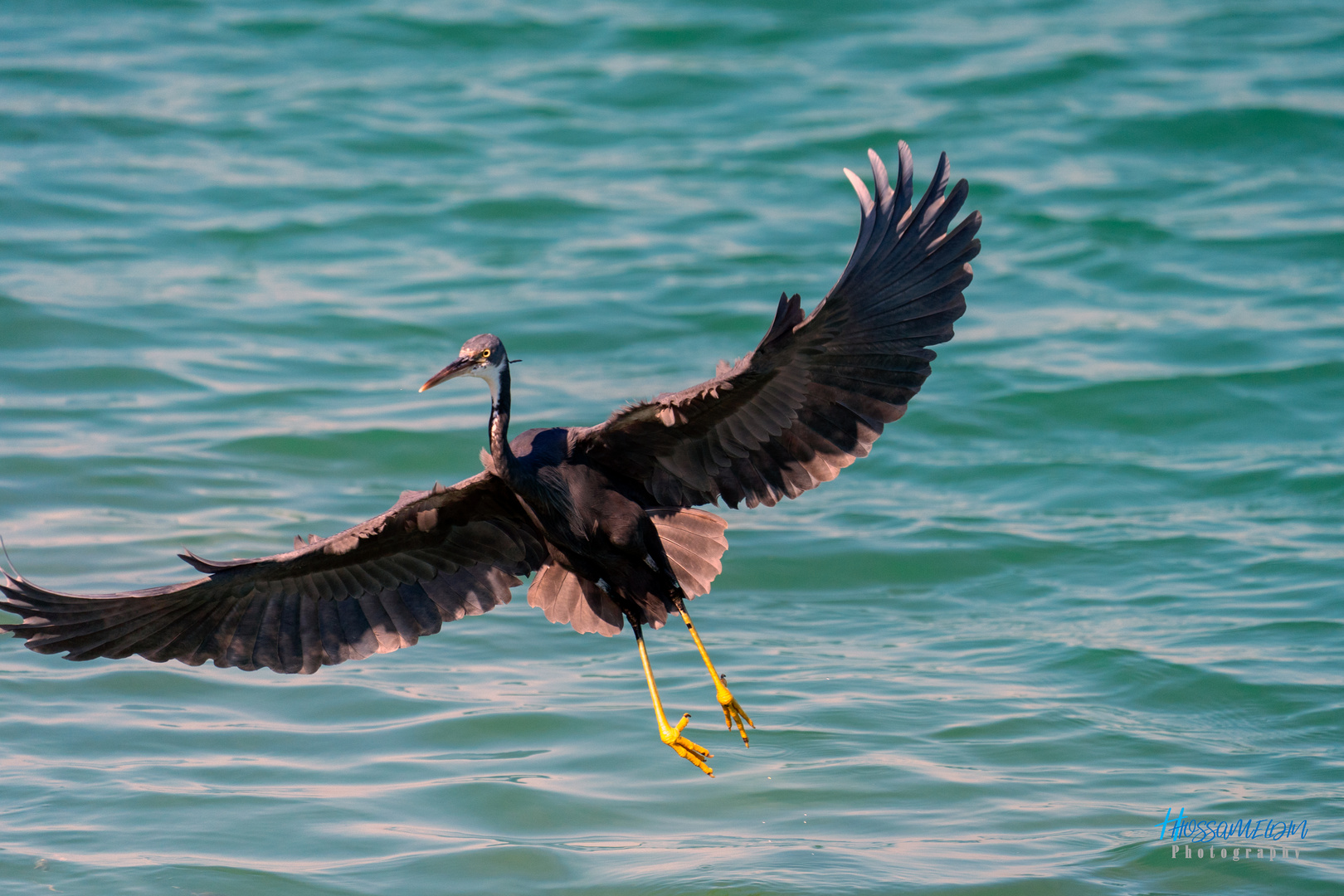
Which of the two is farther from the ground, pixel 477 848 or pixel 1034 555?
pixel 1034 555

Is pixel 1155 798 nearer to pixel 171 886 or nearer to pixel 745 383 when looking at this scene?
pixel 745 383

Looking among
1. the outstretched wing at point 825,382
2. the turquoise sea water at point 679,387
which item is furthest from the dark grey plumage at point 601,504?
the turquoise sea water at point 679,387

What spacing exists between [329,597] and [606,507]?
1.42 metres

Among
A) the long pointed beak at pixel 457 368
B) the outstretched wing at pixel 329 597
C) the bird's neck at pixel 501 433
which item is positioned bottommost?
the outstretched wing at pixel 329 597

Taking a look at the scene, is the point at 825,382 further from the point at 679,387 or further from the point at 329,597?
the point at 679,387

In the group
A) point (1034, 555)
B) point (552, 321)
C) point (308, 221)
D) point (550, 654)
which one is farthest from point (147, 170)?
point (1034, 555)

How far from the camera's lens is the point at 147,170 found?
15.9 m

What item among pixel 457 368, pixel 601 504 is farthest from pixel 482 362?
pixel 601 504

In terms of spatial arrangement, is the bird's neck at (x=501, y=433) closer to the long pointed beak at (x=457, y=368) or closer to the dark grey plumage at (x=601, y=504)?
the dark grey plumage at (x=601, y=504)

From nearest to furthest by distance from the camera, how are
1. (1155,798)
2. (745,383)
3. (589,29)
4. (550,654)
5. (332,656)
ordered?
(745,383) < (332,656) < (1155,798) < (550,654) < (589,29)

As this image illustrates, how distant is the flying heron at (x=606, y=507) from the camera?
18.2 feet

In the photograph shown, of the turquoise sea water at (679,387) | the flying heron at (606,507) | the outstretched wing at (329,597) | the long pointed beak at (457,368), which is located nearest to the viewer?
the long pointed beak at (457,368)

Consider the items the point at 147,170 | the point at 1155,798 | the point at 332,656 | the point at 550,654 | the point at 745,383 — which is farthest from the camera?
the point at 147,170

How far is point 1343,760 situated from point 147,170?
516 inches
